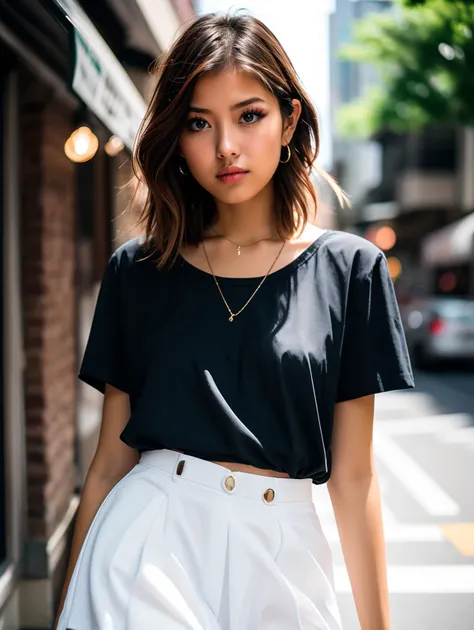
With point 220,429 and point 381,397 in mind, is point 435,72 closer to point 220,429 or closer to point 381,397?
point 381,397

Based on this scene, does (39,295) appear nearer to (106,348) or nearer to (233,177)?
(106,348)

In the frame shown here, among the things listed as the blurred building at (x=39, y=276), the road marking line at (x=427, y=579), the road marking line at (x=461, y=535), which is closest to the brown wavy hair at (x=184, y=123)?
the blurred building at (x=39, y=276)

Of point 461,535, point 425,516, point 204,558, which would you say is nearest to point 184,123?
point 204,558

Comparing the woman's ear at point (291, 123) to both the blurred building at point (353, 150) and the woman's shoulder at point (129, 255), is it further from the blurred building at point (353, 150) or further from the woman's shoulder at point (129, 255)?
the blurred building at point (353, 150)

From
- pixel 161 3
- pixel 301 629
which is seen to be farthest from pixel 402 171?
pixel 301 629

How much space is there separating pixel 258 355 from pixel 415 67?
14904 millimetres

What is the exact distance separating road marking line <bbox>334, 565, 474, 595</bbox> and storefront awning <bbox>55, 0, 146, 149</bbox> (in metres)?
2.69

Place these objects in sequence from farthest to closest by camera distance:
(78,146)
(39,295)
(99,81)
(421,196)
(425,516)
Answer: (421,196), (425,516), (78,146), (39,295), (99,81)

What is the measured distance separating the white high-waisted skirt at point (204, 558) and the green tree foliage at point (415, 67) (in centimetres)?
1114

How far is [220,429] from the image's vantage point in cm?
156

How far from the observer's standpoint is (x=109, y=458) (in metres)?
1.74

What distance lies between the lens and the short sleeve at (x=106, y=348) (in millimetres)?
1730

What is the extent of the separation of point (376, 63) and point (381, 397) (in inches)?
301

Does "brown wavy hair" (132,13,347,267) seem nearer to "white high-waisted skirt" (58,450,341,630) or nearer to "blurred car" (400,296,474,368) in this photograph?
"white high-waisted skirt" (58,450,341,630)
